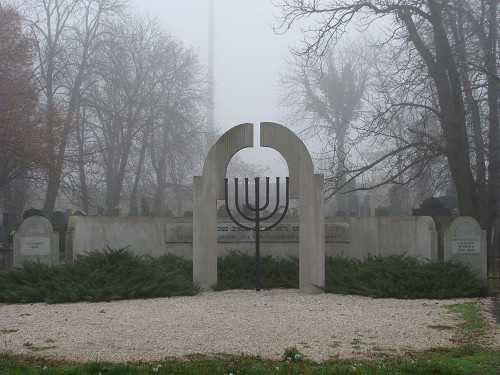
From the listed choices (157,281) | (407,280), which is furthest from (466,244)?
(157,281)

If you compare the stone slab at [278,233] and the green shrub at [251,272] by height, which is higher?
the stone slab at [278,233]

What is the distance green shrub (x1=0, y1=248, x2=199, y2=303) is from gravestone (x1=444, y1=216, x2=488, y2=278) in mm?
5471

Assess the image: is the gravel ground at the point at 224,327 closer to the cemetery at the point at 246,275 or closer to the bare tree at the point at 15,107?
the cemetery at the point at 246,275

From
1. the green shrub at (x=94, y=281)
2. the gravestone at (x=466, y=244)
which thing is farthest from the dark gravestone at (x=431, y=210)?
the green shrub at (x=94, y=281)

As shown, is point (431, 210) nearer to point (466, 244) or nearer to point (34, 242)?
point (466, 244)

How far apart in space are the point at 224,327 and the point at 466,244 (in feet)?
23.2

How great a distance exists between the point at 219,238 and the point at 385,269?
15.1ft

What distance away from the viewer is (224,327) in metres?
8.45

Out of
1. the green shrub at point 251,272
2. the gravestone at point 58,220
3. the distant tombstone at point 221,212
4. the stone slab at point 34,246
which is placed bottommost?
the green shrub at point 251,272

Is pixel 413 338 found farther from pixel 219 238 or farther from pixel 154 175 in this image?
pixel 154 175

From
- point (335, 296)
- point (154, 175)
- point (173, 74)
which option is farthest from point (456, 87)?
point (154, 175)

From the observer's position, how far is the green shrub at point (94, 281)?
11297 millimetres

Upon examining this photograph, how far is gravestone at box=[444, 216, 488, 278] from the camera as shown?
13500 mm

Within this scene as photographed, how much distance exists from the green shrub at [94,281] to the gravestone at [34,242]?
1.04 metres
